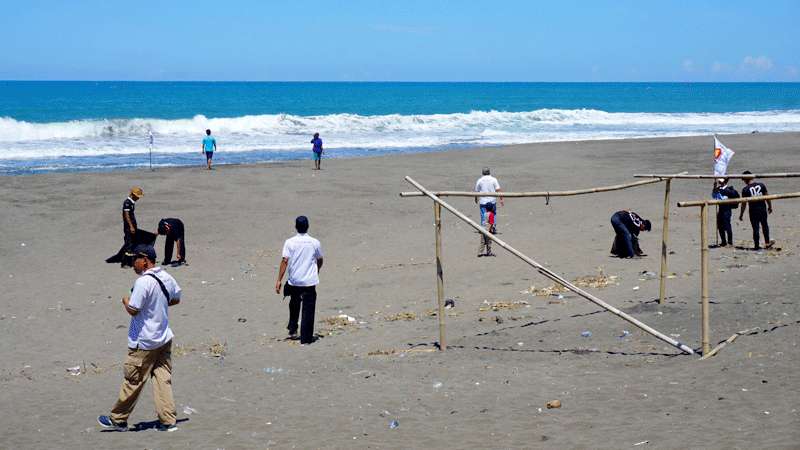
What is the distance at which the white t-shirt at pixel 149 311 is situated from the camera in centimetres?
726

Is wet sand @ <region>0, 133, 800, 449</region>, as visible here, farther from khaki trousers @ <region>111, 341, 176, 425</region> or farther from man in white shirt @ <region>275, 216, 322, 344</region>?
man in white shirt @ <region>275, 216, 322, 344</region>

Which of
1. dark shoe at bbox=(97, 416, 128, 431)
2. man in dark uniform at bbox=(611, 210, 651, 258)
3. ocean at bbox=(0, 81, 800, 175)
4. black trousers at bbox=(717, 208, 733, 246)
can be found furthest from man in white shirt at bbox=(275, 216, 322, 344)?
ocean at bbox=(0, 81, 800, 175)

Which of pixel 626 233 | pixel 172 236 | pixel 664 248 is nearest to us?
pixel 664 248

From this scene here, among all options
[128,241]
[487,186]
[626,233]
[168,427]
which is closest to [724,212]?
[626,233]

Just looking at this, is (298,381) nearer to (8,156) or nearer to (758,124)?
(8,156)

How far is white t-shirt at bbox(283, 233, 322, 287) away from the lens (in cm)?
1036

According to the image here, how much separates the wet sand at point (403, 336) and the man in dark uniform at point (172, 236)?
1.69 ft

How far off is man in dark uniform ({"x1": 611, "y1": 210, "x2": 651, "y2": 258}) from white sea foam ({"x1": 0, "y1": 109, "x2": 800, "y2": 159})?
2617 centimetres

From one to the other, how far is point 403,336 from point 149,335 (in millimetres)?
4048

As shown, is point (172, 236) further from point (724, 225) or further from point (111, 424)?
point (724, 225)

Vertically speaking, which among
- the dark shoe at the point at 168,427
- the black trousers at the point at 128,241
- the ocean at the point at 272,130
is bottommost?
the dark shoe at the point at 168,427

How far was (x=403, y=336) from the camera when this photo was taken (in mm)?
10820

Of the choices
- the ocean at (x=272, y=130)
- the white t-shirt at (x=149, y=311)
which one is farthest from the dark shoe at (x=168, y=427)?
the ocean at (x=272, y=130)

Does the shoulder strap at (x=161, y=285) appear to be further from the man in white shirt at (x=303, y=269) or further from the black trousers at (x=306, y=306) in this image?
the black trousers at (x=306, y=306)
